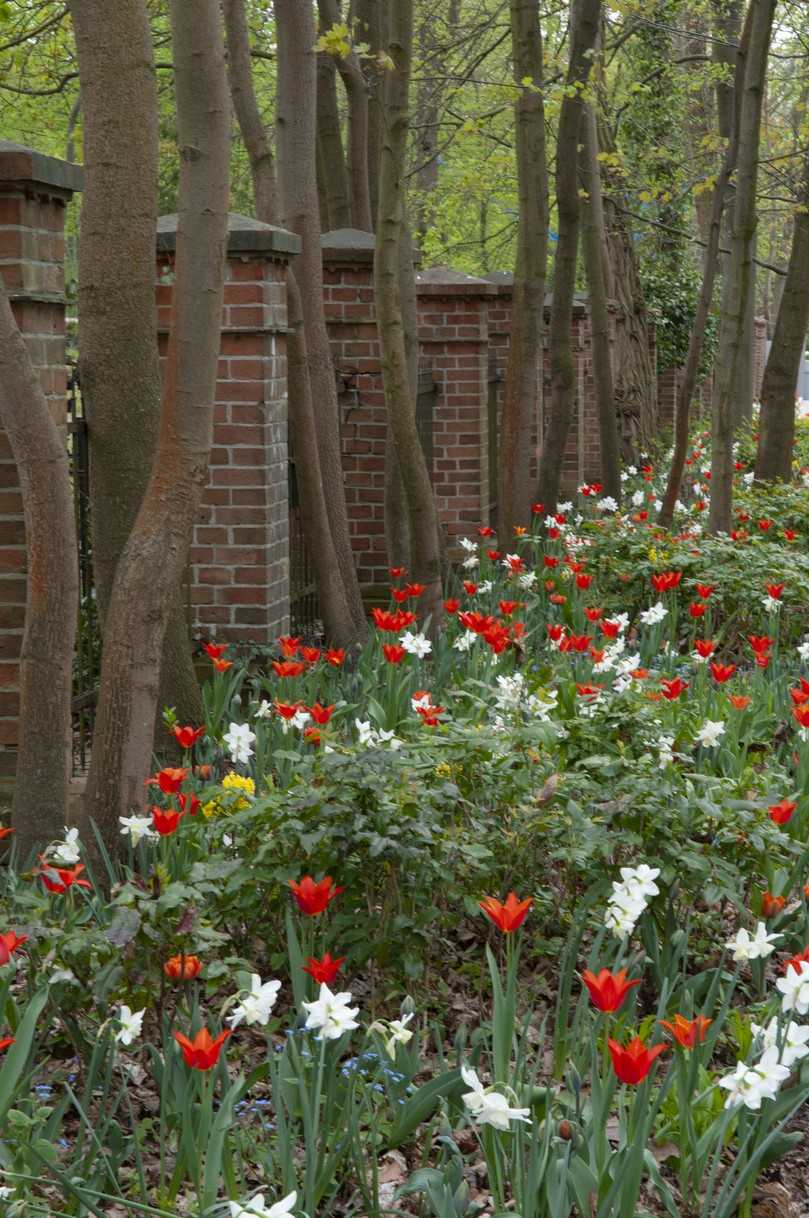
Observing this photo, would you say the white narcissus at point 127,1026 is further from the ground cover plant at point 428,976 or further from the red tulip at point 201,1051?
the red tulip at point 201,1051

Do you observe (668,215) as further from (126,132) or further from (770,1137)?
(770,1137)

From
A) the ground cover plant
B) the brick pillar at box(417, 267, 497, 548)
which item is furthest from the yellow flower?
the brick pillar at box(417, 267, 497, 548)

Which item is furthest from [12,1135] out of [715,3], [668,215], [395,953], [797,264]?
[668,215]

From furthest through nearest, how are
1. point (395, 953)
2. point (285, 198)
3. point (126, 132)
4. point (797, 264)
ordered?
point (797, 264)
point (285, 198)
point (126, 132)
point (395, 953)

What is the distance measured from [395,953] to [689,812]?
0.72 metres

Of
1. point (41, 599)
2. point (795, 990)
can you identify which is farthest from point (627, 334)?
point (795, 990)

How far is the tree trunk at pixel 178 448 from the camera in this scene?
4285 mm

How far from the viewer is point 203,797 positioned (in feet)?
12.8

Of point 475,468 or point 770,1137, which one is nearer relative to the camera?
point 770,1137

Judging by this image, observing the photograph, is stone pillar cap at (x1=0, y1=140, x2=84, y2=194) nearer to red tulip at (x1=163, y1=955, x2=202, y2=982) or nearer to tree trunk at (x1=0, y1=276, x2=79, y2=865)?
tree trunk at (x1=0, y1=276, x2=79, y2=865)

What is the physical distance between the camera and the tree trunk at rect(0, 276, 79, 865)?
160 inches

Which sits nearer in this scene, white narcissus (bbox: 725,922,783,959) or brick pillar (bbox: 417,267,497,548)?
white narcissus (bbox: 725,922,783,959)

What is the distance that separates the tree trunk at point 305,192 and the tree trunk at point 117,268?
2.36 metres

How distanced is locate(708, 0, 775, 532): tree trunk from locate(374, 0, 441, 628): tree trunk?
2.53 m
